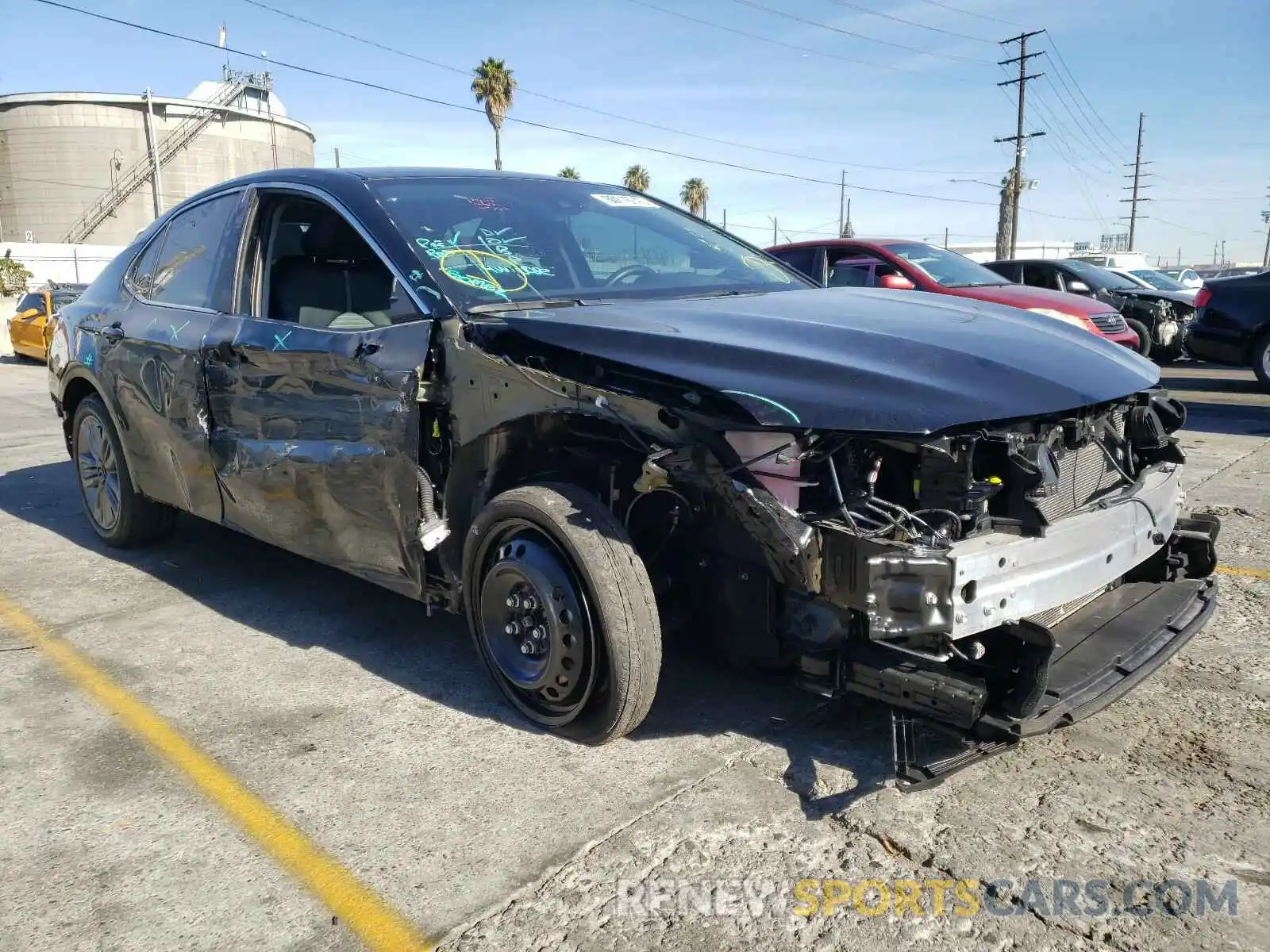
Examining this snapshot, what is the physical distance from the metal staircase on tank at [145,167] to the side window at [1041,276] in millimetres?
53533

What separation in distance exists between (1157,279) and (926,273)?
1055 cm

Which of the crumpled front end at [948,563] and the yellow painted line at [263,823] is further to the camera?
the crumpled front end at [948,563]

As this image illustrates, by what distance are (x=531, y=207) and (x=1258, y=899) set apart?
→ 3.15m

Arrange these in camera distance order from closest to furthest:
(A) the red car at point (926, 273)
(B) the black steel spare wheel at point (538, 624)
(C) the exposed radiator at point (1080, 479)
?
(C) the exposed radiator at point (1080, 479) < (B) the black steel spare wheel at point (538, 624) < (A) the red car at point (926, 273)

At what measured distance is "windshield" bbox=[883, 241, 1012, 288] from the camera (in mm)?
9969

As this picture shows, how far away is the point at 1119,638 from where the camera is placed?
2992mm

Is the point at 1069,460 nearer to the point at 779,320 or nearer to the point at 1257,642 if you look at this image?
the point at 779,320

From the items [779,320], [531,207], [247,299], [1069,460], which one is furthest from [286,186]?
[1069,460]

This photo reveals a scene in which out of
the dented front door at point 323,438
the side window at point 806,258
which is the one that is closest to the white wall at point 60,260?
the side window at point 806,258

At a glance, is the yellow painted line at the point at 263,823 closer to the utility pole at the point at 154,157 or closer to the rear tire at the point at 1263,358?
the rear tire at the point at 1263,358

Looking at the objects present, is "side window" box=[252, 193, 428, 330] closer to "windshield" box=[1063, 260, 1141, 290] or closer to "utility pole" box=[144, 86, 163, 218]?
"windshield" box=[1063, 260, 1141, 290]

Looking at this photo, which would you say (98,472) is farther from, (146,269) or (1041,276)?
(1041,276)

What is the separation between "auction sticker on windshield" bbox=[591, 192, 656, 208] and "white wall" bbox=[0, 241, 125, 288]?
3860 centimetres

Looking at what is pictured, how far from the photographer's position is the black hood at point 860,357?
8.18 ft
